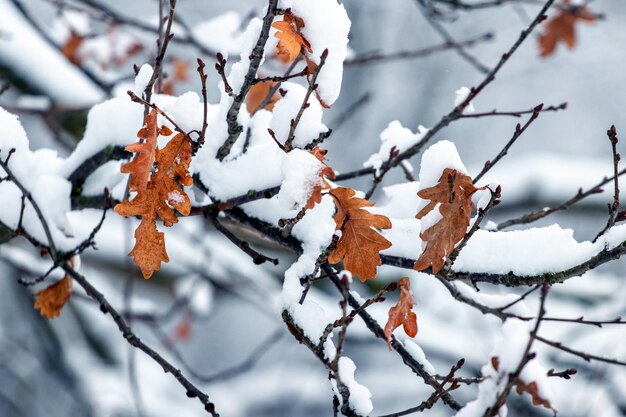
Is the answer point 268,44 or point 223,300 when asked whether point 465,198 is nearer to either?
point 268,44

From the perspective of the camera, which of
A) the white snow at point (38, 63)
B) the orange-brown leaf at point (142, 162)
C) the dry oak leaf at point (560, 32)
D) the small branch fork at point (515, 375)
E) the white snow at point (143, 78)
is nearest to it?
the small branch fork at point (515, 375)

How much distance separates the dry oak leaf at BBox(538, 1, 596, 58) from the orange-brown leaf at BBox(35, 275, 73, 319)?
190 centimetres

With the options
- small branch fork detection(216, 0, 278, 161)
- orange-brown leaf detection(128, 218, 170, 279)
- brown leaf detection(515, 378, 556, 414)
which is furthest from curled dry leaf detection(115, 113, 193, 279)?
brown leaf detection(515, 378, 556, 414)

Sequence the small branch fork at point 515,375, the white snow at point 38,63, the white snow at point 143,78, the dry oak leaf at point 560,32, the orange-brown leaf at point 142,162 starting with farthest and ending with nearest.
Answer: the white snow at point 38,63 → the dry oak leaf at point 560,32 → the white snow at point 143,78 → the orange-brown leaf at point 142,162 → the small branch fork at point 515,375

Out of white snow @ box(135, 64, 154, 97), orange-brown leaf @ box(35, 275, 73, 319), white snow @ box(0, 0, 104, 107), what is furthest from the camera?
white snow @ box(0, 0, 104, 107)

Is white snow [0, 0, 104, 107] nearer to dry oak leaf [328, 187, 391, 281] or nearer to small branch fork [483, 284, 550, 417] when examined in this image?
dry oak leaf [328, 187, 391, 281]

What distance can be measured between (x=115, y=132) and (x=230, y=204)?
0.40 metres

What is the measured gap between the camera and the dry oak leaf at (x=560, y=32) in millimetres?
2191

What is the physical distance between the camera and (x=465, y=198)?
976 millimetres

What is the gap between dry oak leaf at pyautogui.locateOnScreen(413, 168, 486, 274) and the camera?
0.96m

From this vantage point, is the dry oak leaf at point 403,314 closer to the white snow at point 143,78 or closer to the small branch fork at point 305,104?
the small branch fork at point 305,104

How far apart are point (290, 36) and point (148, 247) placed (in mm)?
431

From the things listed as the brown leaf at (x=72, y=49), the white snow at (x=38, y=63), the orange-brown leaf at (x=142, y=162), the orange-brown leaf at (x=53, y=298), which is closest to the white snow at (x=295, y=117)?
the orange-brown leaf at (x=142, y=162)

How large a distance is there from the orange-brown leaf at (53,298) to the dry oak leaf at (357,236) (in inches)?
26.4
